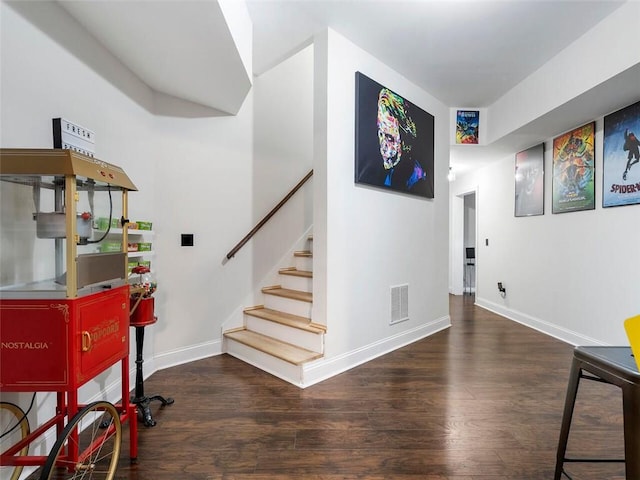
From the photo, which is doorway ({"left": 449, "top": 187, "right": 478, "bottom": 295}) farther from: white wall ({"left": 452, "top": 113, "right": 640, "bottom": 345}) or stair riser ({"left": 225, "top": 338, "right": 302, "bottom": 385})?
stair riser ({"left": 225, "top": 338, "right": 302, "bottom": 385})

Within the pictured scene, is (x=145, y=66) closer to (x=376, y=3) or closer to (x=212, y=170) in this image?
(x=212, y=170)

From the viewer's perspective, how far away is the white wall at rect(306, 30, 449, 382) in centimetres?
247

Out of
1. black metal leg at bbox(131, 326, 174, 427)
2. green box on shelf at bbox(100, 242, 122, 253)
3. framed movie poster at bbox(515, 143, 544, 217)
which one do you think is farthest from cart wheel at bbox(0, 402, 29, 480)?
framed movie poster at bbox(515, 143, 544, 217)

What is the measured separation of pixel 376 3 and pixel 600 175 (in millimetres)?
2868

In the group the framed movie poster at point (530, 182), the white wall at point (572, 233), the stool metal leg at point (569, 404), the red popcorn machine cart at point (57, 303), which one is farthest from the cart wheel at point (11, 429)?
the framed movie poster at point (530, 182)

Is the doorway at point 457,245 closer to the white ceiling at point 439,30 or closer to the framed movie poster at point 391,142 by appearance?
the framed movie poster at point 391,142

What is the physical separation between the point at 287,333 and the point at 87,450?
1656 millimetres

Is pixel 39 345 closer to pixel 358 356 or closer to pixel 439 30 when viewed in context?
pixel 358 356

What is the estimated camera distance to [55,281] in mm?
1303

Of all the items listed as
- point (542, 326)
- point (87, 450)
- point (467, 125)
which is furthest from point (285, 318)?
point (467, 125)

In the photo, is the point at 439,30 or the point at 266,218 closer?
the point at 439,30

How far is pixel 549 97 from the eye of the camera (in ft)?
9.70

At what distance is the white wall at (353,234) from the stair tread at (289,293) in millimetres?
333

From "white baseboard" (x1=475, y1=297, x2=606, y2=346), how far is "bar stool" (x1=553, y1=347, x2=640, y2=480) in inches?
97.4
